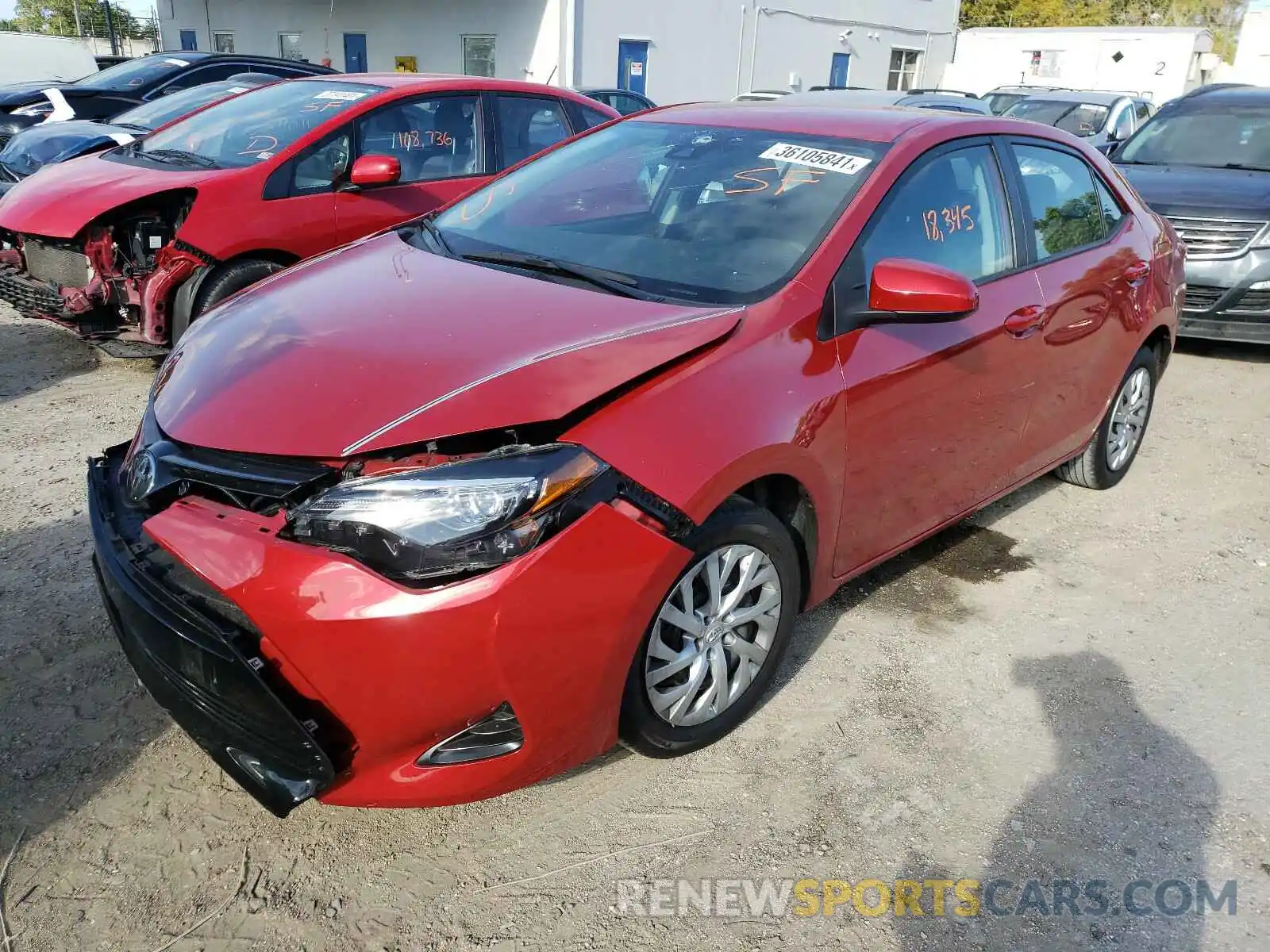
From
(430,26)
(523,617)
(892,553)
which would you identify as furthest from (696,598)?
(430,26)

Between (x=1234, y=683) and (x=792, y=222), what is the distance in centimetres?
214

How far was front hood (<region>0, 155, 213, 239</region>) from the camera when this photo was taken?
16.8 feet

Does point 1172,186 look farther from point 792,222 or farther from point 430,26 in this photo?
point 430,26

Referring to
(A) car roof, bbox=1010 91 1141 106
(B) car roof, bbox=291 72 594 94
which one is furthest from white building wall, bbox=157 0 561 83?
(B) car roof, bbox=291 72 594 94

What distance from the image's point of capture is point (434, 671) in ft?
6.96

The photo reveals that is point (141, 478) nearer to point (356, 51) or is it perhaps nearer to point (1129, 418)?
point (1129, 418)

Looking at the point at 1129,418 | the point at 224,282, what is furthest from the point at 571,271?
the point at 1129,418

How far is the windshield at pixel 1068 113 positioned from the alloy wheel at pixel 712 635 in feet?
41.4

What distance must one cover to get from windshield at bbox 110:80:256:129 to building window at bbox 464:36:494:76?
A: 39.3ft

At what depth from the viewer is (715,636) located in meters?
2.68

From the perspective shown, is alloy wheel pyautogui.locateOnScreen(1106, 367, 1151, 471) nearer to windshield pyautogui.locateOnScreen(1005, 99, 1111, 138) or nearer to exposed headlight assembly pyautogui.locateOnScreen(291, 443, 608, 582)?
exposed headlight assembly pyautogui.locateOnScreen(291, 443, 608, 582)

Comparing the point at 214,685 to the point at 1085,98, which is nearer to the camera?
the point at 214,685

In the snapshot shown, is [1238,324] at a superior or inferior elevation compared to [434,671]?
inferior

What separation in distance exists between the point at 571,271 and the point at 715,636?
1170 millimetres
